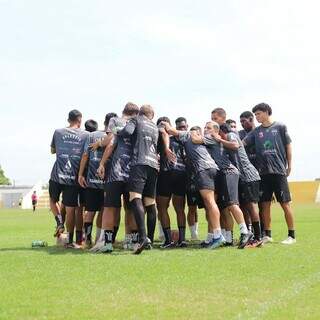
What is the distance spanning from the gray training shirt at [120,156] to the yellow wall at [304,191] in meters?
47.4

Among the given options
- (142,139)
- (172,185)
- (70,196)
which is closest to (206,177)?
(172,185)

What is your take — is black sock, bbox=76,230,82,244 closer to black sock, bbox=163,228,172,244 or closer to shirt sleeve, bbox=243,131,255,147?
black sock, bbox=163,228,172,244

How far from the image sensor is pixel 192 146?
1023 cm

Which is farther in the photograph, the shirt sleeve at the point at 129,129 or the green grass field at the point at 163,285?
the shirt sleeve at the point at 129,129

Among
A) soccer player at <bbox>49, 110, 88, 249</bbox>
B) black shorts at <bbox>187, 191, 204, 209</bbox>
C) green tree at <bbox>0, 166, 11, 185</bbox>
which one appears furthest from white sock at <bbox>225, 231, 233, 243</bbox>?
green tree at <bbox>0, 166, 11, 185</bbox>

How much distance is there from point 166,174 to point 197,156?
874 mm

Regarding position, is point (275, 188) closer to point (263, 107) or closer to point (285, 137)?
point (285, 137)

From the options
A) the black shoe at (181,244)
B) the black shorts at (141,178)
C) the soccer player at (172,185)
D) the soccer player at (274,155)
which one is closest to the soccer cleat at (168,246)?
the soccer player at (172,185)

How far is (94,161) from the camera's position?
34.7 ft

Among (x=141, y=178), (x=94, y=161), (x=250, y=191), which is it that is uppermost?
(x=94, y=161)

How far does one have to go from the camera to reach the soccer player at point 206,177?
9812 mm

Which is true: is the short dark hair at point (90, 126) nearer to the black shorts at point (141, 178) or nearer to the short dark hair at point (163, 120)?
the short dark hair at point (163, 120)

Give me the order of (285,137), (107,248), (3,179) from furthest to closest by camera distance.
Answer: (3,179)
(285,137)
(107,248)

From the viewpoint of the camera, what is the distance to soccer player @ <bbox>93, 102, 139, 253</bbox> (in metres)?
9.45
